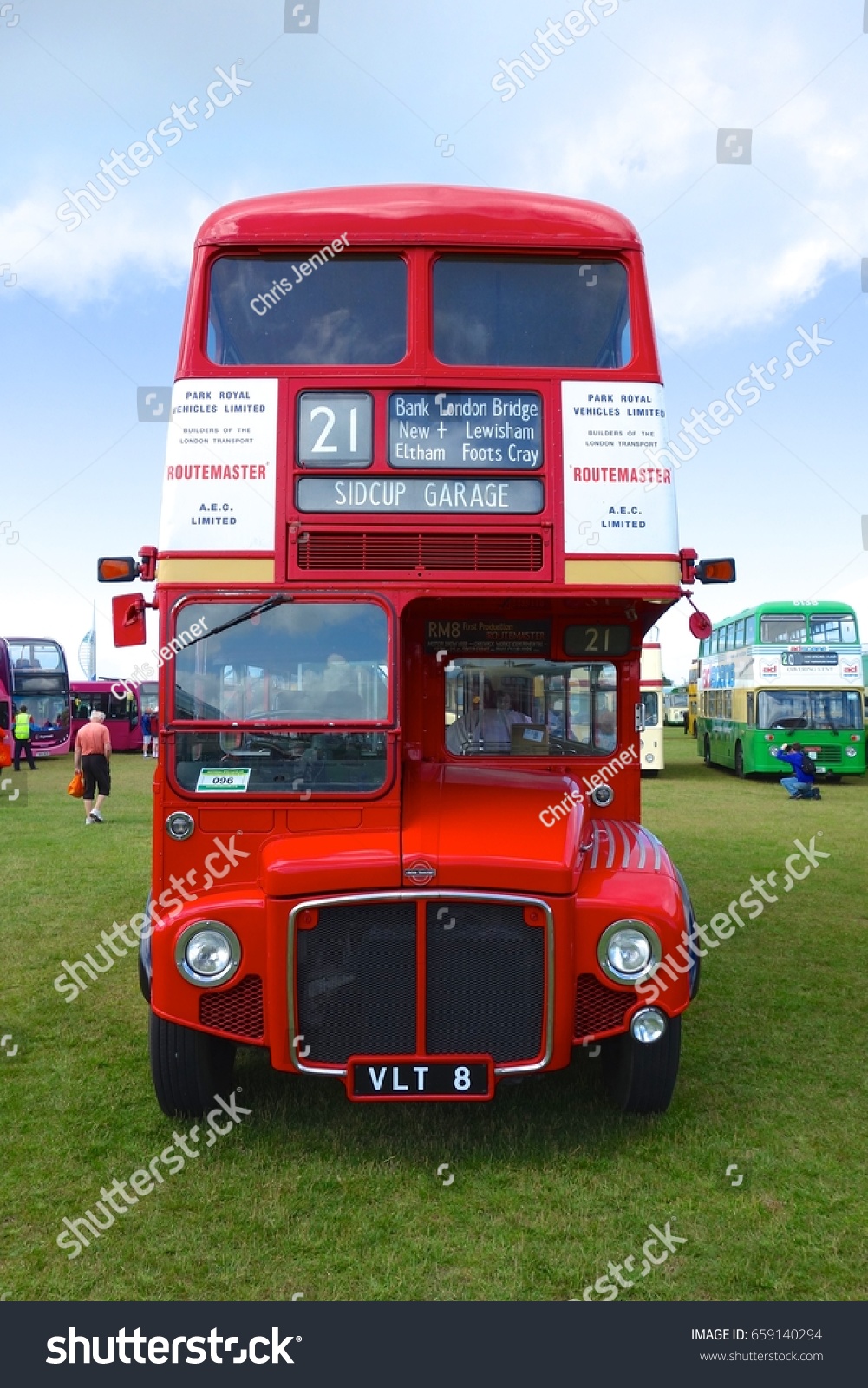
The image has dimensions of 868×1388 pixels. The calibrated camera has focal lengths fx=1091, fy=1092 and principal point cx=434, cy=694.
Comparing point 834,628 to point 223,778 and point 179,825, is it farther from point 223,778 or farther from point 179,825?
point 179,825

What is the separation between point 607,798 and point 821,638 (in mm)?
19284

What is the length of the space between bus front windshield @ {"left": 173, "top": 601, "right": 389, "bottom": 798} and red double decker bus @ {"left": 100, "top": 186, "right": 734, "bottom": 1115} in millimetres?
13

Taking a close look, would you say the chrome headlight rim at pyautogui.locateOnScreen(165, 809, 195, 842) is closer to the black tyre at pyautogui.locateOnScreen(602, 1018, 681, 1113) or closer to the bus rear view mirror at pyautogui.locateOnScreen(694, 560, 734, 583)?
the black tyre at pyautogui.locateOnScreen(602, 1018, 681, 1113)

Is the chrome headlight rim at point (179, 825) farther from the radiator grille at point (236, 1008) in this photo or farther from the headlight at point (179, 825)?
the radiator grille at point (236, 1008)

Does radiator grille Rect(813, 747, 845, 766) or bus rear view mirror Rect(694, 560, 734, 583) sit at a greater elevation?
bus rear view mirror Rect(694, 560, 734, 583)

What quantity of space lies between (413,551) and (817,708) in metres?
20.5

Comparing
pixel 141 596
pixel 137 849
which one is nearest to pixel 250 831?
pixel 141 596

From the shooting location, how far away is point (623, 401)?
5.43 m

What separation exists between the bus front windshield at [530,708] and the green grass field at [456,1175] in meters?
1.82

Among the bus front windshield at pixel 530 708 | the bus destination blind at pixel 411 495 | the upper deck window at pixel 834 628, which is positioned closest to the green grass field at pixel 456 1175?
the bus front windshield at pixel 530 708

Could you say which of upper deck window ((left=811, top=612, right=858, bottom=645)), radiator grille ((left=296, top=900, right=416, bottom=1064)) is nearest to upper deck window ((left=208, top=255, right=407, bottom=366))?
→ radiator grille ((left=296, top=900, right=416, bottom=1064))

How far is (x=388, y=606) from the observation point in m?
5.14

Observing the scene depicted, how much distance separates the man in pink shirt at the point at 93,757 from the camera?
53.1 ft

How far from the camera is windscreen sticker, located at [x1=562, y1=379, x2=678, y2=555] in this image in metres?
5.36
